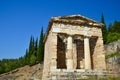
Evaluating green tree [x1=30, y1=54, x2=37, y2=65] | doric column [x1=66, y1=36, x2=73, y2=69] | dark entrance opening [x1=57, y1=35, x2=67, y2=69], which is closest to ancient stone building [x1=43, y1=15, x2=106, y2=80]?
doric column [x1=66, y1=36, x2=73, y2=69]

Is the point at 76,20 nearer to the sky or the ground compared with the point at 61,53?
nearer to the sky

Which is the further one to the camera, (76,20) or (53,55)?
(76,20)

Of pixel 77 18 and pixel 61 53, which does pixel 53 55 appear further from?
pixel 77 18

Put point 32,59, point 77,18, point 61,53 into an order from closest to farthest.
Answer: point 77,18, point 61,53, point 32,59

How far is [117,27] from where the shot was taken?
4153cm

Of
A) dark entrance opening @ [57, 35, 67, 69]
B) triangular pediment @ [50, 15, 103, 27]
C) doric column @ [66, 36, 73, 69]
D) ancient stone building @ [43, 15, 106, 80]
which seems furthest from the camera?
dark entrance opening @ [57, 35, 67, 69]

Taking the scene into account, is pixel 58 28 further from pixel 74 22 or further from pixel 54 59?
pixel 54 59

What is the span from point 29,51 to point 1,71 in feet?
46.3

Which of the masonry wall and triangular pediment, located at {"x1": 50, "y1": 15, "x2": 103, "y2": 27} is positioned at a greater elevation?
triangular pediment, located at {"x1": 50, "y1": 15, "x2": 103, "y2": 27}

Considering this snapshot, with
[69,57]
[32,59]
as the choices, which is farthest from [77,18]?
[32,59]

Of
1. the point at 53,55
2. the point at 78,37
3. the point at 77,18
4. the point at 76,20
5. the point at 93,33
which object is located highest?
the point at 77,18

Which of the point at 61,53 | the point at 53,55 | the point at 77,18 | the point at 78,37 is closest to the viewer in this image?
the point at 53,55

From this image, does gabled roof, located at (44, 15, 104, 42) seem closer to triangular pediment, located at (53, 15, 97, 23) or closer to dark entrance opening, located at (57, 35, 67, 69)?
triangular pediment, located at (53, 15, 97, 23)

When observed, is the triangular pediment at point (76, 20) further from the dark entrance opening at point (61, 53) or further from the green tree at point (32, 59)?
the green tree at point (32, 59)
